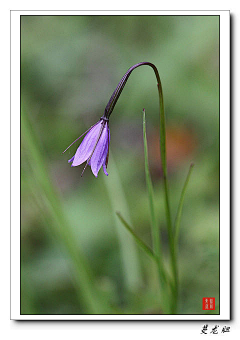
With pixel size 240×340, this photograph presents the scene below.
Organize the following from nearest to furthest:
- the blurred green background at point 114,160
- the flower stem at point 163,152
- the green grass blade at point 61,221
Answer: the flower stem at point 163,152 < the green grass blade at point 61,221 < the blurred green background at point 114,160

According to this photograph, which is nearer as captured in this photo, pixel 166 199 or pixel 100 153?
pixel 100 153

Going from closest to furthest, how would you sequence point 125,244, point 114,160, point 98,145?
point 98,145 < point 125,244 < point 114,160

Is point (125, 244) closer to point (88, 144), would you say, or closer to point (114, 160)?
point (114, 160)

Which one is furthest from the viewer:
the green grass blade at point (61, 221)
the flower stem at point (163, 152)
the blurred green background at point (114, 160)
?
the blurred green background at point (114, 160)

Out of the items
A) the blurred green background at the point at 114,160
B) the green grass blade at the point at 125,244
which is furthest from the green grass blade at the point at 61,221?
the green grass blade at the point at 125,244
